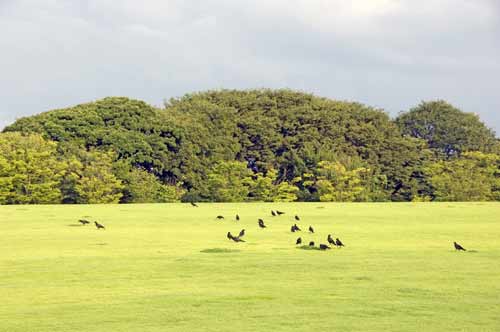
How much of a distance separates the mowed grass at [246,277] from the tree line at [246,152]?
79.0 ft

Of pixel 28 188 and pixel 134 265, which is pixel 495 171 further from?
pixel 134 265

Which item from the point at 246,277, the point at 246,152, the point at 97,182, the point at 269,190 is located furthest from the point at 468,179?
the point at 246,277

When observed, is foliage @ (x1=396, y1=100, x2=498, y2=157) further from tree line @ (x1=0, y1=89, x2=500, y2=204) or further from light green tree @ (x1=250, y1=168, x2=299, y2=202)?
light green tree @ (x1=250, y1=168, x2=299, y2=202)

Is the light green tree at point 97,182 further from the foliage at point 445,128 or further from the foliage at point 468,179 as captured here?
the foliage at point 445,128

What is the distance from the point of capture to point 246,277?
47.2ft

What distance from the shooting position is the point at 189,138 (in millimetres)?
61250

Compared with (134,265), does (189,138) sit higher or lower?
higher

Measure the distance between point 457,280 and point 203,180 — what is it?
152 ft

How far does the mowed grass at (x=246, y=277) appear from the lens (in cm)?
1069

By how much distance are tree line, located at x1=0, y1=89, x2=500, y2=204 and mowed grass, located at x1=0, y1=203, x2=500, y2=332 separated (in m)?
24.1

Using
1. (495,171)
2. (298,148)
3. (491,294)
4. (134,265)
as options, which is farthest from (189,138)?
(491,294)

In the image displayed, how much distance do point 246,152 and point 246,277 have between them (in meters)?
51.2

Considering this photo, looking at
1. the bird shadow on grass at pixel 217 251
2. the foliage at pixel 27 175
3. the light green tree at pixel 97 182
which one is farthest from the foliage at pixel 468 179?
the bird shadow on grass at pixel 217 251

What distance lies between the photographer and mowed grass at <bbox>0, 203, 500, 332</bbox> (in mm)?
10688
